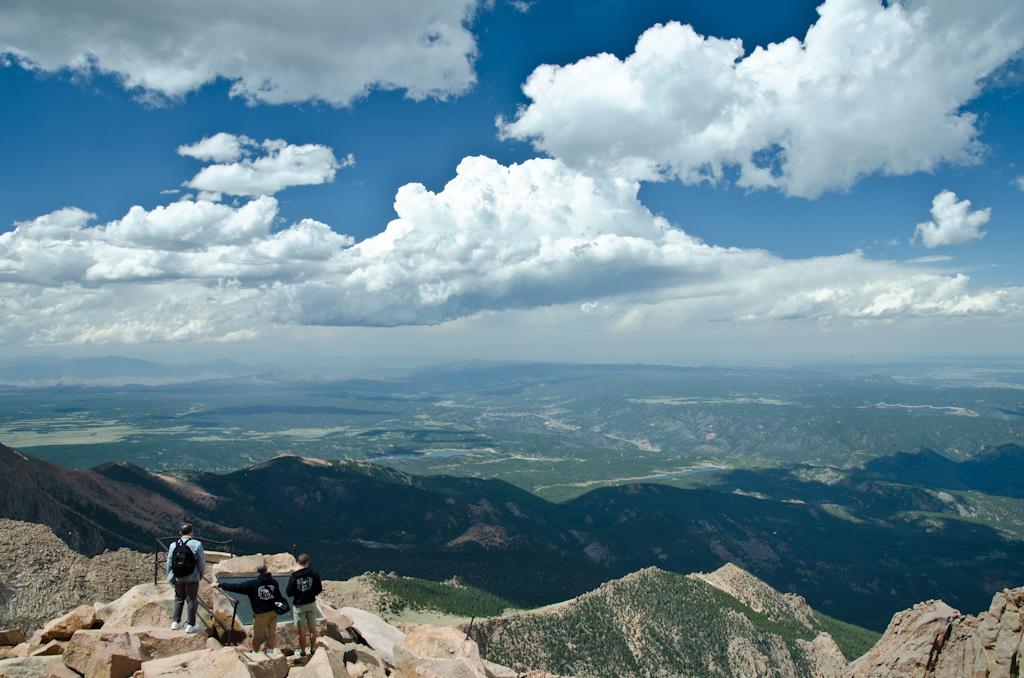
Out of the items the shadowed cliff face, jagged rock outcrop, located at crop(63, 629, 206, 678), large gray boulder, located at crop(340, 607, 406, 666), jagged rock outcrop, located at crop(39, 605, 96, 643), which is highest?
jagged rock outcrop, located at crop(63, 629, 206, 678)

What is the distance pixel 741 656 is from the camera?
88312 millimetres

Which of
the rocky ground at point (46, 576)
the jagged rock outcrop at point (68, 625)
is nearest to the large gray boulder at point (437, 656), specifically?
the jagged rock outcrop at point (68, 625)

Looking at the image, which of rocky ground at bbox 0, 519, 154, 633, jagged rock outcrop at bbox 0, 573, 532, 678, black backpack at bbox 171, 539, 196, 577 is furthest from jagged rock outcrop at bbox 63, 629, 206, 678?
rocky ground at bbox 0, 519, 154, 633

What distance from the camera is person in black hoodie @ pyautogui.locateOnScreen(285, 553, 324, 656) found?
81.4 feet

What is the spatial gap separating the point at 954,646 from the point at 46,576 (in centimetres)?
8280

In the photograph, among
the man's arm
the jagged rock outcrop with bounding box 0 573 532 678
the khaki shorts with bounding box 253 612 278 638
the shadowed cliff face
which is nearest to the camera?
the jagged rock outcrop with bounding box 0 573 532 678

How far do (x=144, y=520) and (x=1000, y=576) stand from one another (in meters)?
271

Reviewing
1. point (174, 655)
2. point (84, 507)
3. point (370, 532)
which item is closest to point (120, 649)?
point (174, 655)

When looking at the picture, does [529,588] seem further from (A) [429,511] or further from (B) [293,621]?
(B) [293,621]

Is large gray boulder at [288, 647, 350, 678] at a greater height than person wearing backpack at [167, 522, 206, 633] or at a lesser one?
lesser

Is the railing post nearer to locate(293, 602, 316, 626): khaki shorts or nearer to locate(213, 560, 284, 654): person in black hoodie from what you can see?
locate(213, 560, 284, 654): person in black hoodie

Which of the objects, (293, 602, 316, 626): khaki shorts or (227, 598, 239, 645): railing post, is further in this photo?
(227, 598, 239, 645): railing post

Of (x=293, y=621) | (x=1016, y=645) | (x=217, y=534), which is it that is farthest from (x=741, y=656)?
(x=217, y=534)

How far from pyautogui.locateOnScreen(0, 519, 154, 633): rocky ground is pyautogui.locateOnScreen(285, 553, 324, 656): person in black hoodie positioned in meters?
42.6
